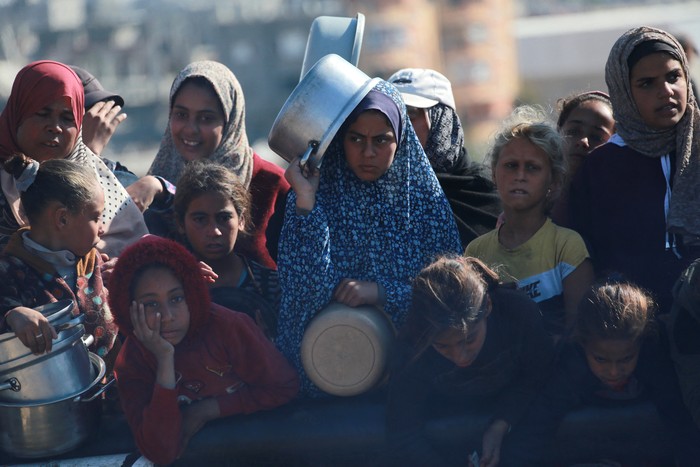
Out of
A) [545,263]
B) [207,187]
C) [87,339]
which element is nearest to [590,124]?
[545,263]

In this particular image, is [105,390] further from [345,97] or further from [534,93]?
[534,93]

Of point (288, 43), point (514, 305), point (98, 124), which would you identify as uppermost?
point (288, 43)

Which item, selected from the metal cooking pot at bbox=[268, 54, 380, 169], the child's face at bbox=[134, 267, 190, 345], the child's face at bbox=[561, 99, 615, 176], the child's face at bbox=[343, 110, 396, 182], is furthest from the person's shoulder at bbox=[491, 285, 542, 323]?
the child's face at bbox=[561, 99, 615, 176]

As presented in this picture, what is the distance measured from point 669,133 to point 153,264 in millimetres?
2013

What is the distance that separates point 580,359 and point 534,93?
178 feet

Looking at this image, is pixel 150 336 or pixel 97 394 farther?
pixel 97 394

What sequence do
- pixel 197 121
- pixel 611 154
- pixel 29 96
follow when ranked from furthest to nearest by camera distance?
1. pixel 197 121
2. pixel 29 96
3. pixel 611 154

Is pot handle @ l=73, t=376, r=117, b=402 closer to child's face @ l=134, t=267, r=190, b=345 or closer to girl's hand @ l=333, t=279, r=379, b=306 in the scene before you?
child's face @ l=134, t=267, r=190, b=345

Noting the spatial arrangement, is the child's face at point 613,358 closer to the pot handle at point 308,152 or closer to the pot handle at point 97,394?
the pot handle at point 308,152

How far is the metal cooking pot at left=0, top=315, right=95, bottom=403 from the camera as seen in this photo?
342cm


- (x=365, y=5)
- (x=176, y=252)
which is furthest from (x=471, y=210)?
(x=365, y=5)

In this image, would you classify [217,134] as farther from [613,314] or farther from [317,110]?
[613,314]

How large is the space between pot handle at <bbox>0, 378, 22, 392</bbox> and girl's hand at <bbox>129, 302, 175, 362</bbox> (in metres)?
0.44

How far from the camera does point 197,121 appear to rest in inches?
181
